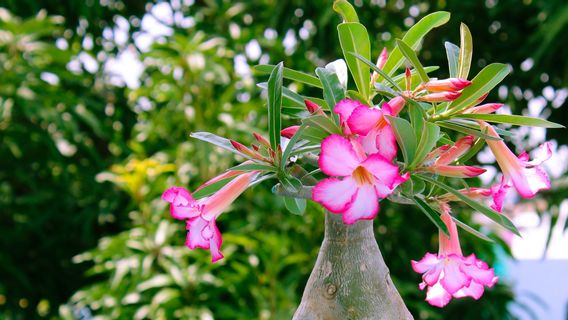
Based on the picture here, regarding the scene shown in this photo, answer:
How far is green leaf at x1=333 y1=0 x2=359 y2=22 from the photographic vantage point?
67 cm

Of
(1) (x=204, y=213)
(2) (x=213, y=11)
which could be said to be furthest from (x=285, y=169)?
(2) (x=213, y=11)

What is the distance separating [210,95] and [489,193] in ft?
4.60

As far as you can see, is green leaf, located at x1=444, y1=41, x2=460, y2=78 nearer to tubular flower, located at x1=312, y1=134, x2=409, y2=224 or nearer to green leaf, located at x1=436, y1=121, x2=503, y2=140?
green leaf, located at x1=436, y1=121, x2=503, y2=140

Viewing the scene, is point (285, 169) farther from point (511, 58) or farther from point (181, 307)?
point (511, 58)

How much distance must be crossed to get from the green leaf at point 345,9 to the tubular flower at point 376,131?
14cm

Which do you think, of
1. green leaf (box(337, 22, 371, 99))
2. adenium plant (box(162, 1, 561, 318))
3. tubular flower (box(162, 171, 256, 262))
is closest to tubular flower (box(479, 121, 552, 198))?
adenium plant (box(162, 1, 561, 318))

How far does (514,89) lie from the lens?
2285 mm

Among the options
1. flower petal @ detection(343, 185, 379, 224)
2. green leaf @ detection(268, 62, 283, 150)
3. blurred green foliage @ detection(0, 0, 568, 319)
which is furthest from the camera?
blurred green foliage @ detection(0, 0, 568, 319)

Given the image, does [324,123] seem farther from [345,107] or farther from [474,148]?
[474,148]

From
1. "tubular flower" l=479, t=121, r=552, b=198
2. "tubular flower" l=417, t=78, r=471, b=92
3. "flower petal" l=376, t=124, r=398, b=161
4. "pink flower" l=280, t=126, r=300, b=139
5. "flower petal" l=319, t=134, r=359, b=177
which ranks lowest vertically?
"tubular flower" l=479, t=121, r=552, b=198

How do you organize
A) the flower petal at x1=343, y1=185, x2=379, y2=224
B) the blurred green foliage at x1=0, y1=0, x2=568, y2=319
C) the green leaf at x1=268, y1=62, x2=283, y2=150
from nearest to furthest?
the flower petal at x1=343, y1=185, x2=379, y2=224, the green leaf at x1=268, y1=62, x2=283, y2=150, the blurred green foliage at x1=0, y1=0, x2=568, y2=319

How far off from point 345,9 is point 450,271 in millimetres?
251

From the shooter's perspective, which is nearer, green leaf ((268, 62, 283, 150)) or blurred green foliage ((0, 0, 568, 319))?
green leaf ((268, 62, 283, 150))

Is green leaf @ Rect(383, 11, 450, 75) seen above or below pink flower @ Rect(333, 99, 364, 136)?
below
